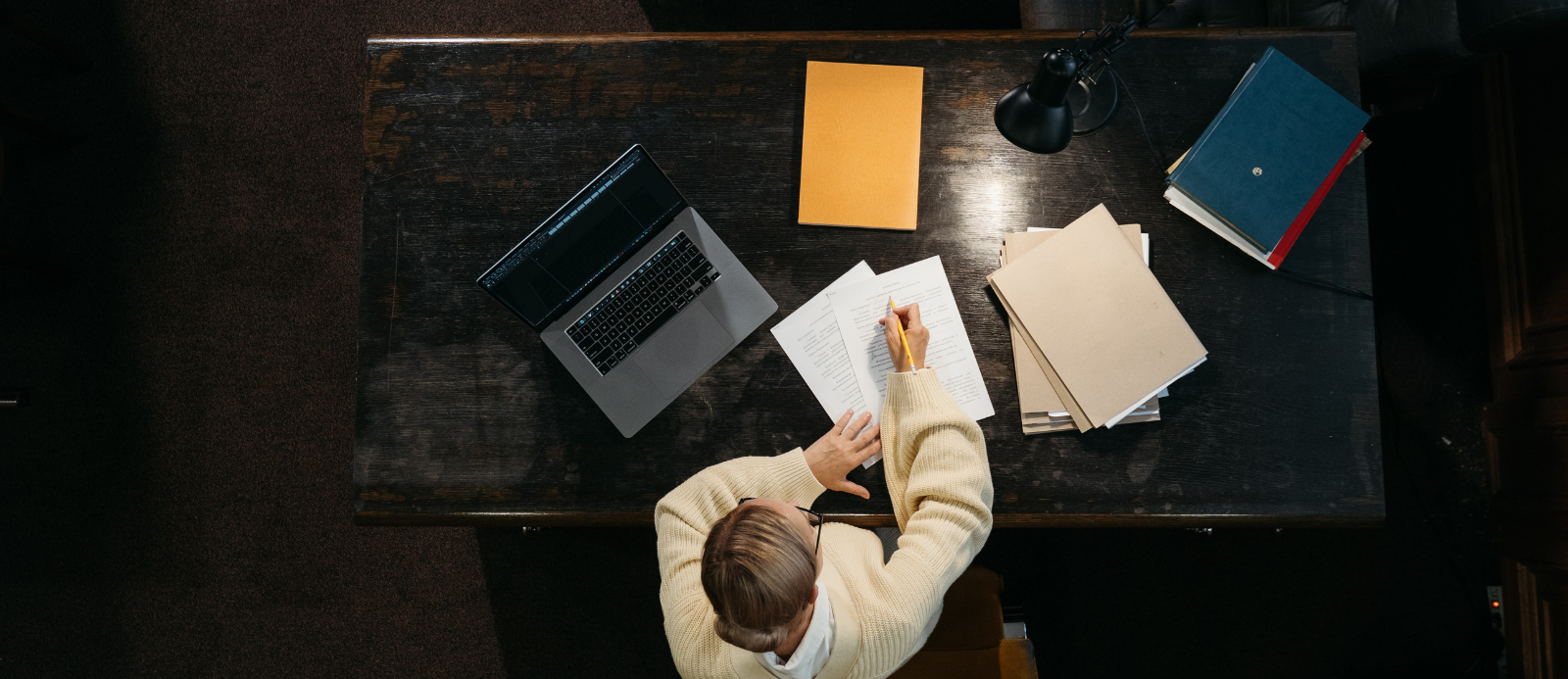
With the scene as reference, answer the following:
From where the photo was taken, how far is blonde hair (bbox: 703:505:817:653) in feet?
3.42

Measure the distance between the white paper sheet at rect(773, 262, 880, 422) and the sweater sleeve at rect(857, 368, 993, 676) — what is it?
89 mm

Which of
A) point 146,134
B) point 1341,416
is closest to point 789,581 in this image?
point 1341,416

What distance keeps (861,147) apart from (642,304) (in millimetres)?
476

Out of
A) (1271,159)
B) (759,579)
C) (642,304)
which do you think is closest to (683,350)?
(642,304)

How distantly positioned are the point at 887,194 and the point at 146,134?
89.3 inches

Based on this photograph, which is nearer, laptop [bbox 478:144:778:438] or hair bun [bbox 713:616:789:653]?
hair bun [bbox 713:616:789:653]

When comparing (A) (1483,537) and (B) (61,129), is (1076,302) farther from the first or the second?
(B) (61,129)

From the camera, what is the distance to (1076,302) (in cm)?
128

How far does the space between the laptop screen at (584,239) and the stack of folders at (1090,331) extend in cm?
61

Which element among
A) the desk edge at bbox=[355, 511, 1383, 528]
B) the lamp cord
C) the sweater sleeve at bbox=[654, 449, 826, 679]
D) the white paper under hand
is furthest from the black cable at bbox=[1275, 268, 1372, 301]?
the sweater sleeve at bbox=[654, 449, 826, 679]

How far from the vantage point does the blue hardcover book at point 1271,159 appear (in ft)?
4.25

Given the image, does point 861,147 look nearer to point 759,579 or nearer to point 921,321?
point 921,321

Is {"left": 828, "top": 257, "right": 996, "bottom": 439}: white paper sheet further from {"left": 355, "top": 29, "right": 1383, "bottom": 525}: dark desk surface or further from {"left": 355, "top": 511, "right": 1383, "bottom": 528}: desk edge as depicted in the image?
{"left": 355, "top": 511, "right": 1383, "bottom": 528}: desk edge

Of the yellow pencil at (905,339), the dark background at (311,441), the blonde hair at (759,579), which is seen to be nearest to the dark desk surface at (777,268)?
the yellow pencil at (905,339)
